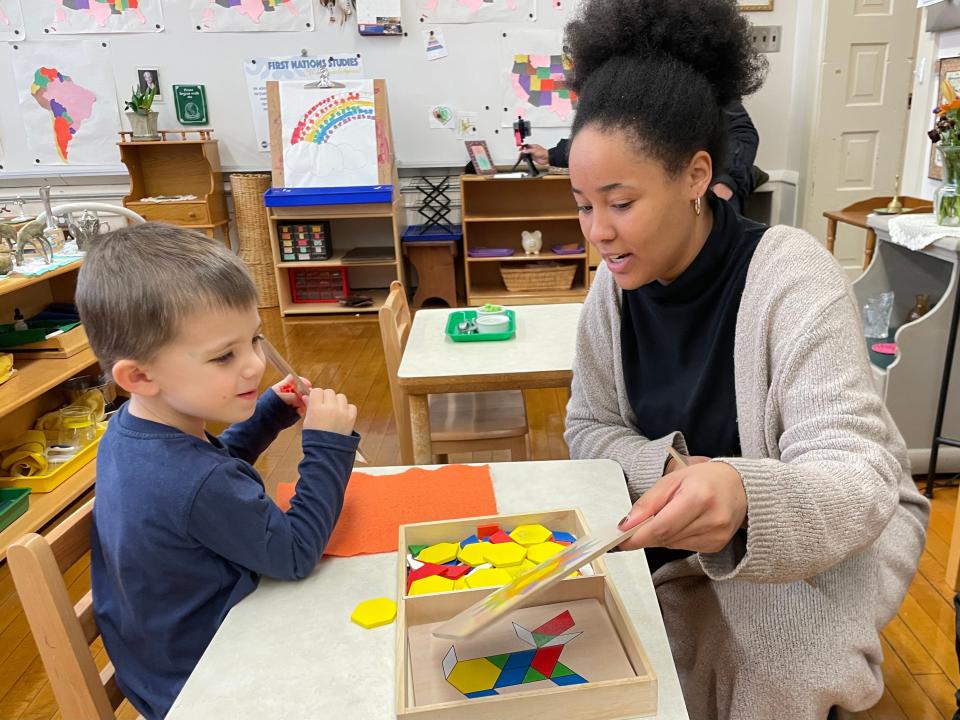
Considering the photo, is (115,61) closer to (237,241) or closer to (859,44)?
(237,241)

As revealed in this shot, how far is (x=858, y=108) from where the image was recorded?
4.25m

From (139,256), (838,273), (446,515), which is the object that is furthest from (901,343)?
(139,256)

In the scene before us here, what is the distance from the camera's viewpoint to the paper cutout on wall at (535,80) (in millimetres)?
4566

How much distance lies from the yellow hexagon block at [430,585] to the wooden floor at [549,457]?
1.05 meters

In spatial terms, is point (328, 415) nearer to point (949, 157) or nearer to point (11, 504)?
point (11, 504)

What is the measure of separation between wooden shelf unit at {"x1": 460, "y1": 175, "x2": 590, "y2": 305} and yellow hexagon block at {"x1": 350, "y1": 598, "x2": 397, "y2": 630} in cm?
378

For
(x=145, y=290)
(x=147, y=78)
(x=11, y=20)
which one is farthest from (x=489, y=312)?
(x=11, y=20)

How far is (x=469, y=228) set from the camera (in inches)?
192

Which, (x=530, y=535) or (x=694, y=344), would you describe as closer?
(x=530, y=535)

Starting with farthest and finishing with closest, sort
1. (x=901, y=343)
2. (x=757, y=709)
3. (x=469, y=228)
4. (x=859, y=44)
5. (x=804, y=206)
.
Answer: (x=469, y=228), (x=804, y=206), (x=859, y=44), (x=901, y=343), (x=757, y=709)

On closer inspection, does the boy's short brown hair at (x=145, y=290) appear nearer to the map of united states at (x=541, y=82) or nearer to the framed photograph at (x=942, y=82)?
the framed photograph at (x=942, y=82)

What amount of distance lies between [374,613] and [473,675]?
15 centimetres

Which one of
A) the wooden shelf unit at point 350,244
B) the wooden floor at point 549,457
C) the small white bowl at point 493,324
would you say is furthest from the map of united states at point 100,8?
the small white bowl at point 493,324

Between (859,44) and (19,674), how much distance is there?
476 cm
